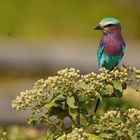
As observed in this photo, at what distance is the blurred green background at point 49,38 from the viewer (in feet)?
35.9

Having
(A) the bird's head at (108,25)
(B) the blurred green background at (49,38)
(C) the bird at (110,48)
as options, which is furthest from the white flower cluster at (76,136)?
(B) the blurred green background at (49,38)

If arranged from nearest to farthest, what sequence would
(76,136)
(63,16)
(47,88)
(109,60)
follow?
(76,136), (47,88), (109,60), (63,16)

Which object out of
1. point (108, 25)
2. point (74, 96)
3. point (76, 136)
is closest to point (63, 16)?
point (108, 25)

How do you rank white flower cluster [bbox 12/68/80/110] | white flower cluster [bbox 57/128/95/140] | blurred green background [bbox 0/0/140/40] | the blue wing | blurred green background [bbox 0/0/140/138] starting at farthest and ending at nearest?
blurred green background [bbox 0/0/140/40] → blurred green background [bbox 0/0/140/138] → the blue wing → white flower cluster [bbox 12/68/80/110] → white flower cluster [bbox 57/128/95/140]

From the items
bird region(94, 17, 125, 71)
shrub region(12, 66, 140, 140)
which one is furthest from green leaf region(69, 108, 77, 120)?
bird region(94, 17, 125, 71)

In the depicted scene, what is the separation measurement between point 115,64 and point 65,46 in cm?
801

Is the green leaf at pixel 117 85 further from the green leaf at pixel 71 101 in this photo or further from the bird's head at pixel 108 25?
the bird's head at pixel 108 25

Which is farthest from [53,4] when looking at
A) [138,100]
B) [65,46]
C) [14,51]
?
[138,100]

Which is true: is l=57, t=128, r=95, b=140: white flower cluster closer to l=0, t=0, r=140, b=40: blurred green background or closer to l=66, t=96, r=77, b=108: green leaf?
l=66, t=96, r=77, b=108: green leaf

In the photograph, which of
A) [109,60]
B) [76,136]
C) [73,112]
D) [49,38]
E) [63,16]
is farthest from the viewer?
[63,16]

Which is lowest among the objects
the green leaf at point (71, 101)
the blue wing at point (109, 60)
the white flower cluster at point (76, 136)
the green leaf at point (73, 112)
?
the white flower cluster at point (76, 136)

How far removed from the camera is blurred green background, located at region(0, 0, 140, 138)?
10953 millimetres

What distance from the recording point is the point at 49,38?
1376 centimetres

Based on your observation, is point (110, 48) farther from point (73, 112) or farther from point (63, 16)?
point (63, 16)
